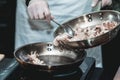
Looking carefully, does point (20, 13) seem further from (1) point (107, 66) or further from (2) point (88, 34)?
(1) point (107, 66)

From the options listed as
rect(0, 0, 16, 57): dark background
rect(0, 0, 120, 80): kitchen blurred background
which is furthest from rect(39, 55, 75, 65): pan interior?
rect(0, 0, 16, 57): dark background

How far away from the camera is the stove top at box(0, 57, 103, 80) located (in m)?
1.25

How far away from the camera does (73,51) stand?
1432mm

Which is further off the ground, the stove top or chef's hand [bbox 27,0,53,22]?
chef's hand [bbox 27,0,53,22]

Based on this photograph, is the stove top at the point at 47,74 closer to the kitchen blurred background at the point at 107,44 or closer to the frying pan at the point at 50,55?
the frying pan at the point at 50,55

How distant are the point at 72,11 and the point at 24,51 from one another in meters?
0.54

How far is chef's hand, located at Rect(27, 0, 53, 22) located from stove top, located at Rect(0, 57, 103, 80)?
0.81 feet

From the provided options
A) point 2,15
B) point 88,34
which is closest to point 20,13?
point 88,34

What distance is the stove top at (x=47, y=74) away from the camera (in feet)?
4.11

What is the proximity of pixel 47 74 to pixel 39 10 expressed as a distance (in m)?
0.39

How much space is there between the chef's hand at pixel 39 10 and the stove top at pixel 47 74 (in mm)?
248

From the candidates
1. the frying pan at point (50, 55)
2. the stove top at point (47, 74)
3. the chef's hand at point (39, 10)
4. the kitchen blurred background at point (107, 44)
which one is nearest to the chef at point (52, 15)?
the chef's hand at point (39, 10)

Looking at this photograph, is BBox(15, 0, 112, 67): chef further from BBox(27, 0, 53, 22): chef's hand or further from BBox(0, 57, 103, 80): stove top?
BBox(0, 57, 103, 80): stove top

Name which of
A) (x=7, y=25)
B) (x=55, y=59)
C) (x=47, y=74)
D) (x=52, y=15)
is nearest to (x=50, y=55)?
(x=55, y=59)
